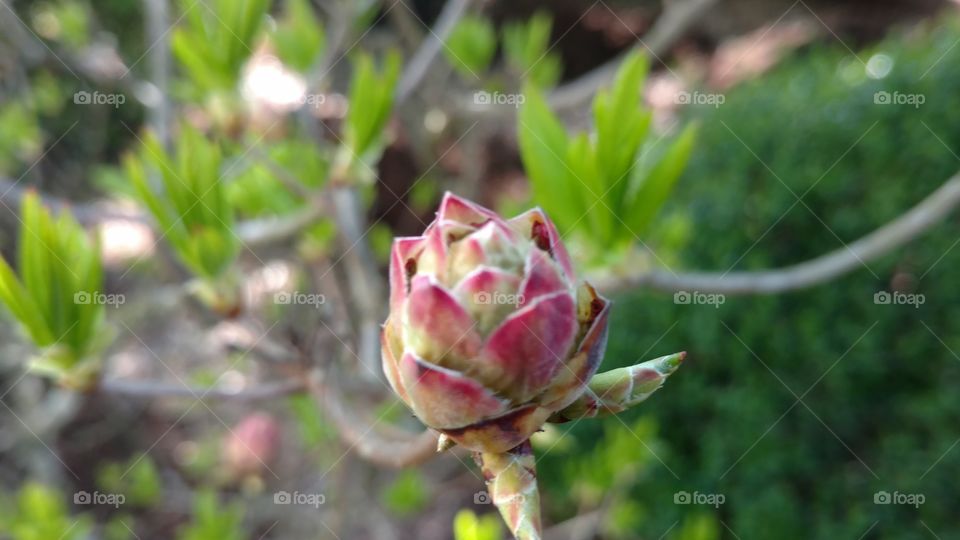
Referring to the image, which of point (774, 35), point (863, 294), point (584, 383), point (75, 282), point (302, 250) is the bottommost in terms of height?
point (584, 383)

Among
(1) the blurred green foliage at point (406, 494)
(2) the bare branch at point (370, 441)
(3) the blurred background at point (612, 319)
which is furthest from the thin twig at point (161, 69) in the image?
(1) the blurred green foliage at point (406, 494)

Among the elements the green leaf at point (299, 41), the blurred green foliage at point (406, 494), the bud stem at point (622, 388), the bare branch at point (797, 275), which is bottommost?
the bud stem at point (622, 388)

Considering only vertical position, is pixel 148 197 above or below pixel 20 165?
below

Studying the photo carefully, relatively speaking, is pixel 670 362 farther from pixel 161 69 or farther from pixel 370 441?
pixel 161 69

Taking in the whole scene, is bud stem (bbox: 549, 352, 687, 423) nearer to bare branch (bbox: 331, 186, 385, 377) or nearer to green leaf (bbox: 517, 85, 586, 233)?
green leaf (bbox: 517, 85, 586, 233)

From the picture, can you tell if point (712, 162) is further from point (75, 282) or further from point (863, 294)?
point (75, 282)

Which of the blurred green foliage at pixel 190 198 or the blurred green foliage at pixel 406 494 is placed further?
the blurred green foliage at pixel 406 494

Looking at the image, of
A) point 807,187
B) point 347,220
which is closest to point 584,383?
point 347,220

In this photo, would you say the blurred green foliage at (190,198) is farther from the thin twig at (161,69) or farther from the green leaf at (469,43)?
the green leaf at (469,43)
